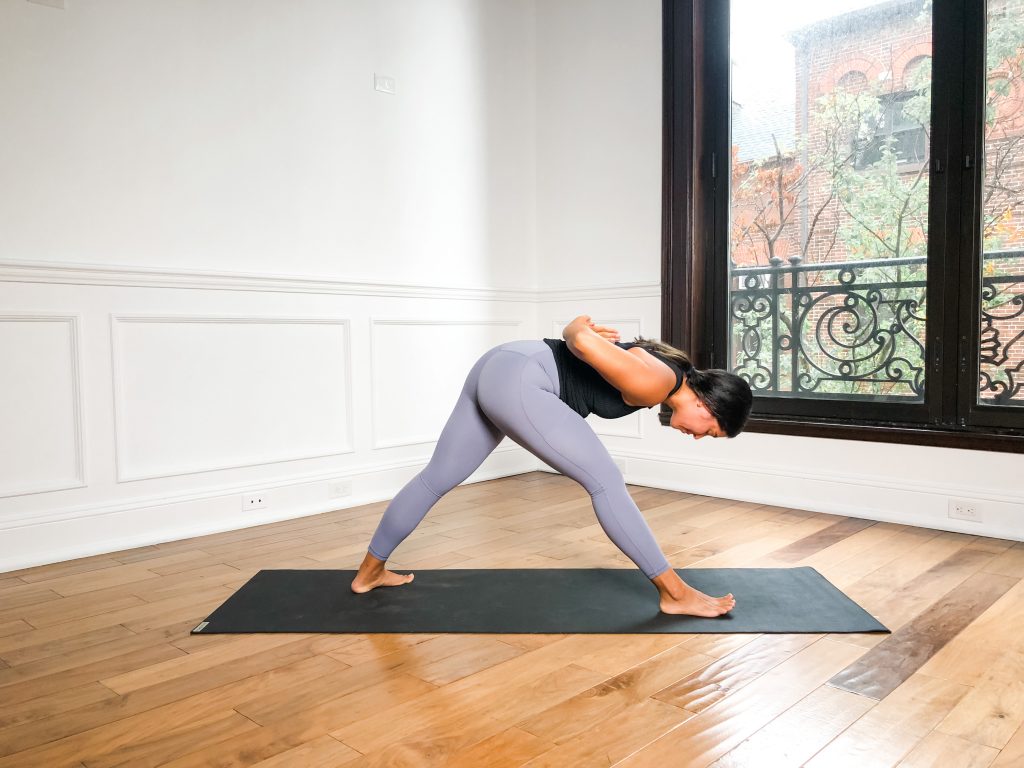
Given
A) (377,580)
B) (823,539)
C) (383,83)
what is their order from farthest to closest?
1. (383,83)
2. (823,539)
3. (377,580)

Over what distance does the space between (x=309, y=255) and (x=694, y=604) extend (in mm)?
2353

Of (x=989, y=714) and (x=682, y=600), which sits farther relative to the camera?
(x=682, y=600)

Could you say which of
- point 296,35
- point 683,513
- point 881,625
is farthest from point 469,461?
point 296,35

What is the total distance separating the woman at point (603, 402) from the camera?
6.60 feet

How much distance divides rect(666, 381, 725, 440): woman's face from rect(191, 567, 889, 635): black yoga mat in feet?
1.77

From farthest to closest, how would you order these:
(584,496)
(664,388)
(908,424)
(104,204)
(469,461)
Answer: (584,496)
(908,424)
(104,204)
(469,461)
(664,388)

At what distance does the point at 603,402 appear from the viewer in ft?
7.09

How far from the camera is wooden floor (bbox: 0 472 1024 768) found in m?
1.50

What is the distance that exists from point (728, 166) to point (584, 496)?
1.81 m

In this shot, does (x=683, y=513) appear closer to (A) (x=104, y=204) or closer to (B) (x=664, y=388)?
(B) (x=664, y=388)

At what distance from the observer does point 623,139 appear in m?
4.25

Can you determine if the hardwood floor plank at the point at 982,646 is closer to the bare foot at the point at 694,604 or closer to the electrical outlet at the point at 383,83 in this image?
the bare foot at the point at 694,604

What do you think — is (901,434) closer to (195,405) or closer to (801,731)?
(801,731)

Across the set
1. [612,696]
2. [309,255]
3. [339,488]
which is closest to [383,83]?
[309,255]
